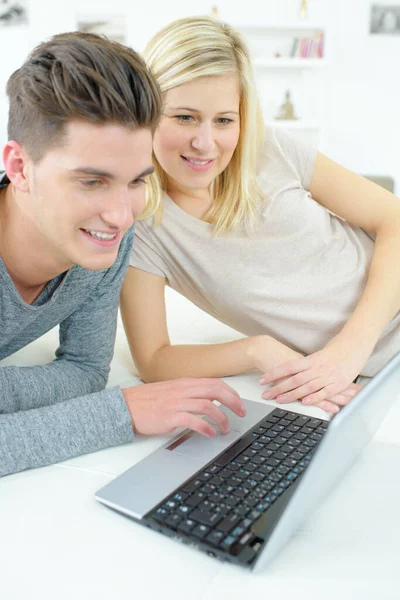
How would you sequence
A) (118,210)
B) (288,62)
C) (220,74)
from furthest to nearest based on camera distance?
(288,62)
(220,74)
(118,210)

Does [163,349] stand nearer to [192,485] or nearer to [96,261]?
[96,261]

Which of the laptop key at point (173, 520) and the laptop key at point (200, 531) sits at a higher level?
the laptop key at point (200, 531)

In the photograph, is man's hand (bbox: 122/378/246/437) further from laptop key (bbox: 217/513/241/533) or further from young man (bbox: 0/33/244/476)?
laptop key (bbox: 217/513/241/533)

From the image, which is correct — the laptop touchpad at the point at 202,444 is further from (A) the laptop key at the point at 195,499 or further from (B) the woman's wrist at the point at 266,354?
(B) the woman's wrist at the point at 266,354

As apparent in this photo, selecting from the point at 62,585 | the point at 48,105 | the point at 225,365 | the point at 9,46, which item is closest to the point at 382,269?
the point at 225,365

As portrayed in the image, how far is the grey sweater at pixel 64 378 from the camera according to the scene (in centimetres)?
76

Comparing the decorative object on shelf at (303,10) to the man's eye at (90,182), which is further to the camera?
the decorative object on shelf at (303,10)

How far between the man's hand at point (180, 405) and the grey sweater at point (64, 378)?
2 centimetres

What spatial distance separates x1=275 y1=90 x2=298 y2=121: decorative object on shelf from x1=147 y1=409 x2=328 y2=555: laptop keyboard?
3.76 m

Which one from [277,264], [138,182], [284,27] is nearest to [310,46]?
[284,27]

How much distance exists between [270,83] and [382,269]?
3.47 metres

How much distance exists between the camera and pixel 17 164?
82 centimetres

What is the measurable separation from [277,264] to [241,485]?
0.62m

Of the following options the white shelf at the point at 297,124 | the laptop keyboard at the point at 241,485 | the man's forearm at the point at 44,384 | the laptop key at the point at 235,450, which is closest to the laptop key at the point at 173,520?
the laptop keyboard at the point at 241,485
